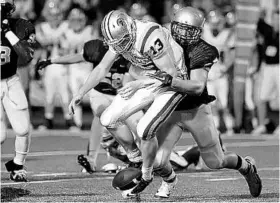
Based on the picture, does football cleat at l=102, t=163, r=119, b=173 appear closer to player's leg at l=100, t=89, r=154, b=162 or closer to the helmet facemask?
player's leg at l=100, t=89, r=154, b=162

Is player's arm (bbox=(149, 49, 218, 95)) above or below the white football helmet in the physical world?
below

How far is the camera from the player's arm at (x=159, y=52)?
272 inches

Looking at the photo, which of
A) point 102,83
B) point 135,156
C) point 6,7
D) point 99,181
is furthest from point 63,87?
point 135,156

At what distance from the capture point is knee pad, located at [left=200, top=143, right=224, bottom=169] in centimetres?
719

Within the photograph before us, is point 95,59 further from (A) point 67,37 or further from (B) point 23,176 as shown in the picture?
(A) point 67,37

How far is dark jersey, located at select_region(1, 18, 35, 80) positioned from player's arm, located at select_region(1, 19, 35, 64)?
60 mm

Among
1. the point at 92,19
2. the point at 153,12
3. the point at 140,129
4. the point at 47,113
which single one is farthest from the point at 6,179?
the point at 153,12

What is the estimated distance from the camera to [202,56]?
7.07m

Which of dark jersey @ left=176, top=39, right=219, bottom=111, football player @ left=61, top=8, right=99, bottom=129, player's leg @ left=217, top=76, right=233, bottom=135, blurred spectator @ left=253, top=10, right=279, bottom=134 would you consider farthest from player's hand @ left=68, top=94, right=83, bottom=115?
player's leg @ left=217, top=76, right=233, bottom=135

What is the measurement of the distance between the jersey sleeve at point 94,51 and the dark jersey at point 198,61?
1.76 meters

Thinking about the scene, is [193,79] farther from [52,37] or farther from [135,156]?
[52,37]

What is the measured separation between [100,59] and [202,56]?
1.89 meters

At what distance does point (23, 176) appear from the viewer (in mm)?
8164

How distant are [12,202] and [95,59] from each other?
2152 millimetres
